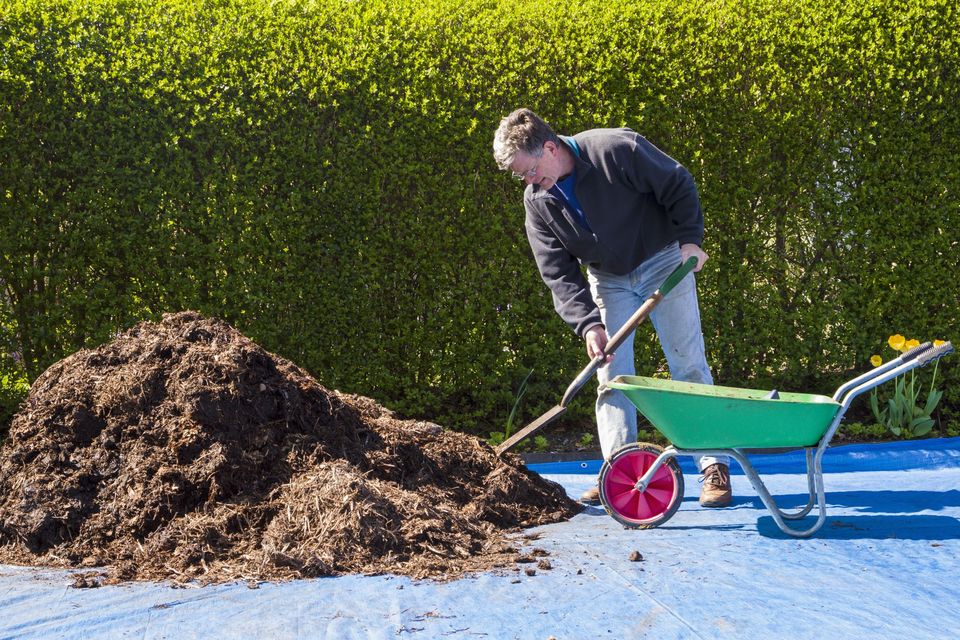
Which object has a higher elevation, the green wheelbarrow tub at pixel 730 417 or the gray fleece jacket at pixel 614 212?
the gray fleece jacket at pixel 614 212

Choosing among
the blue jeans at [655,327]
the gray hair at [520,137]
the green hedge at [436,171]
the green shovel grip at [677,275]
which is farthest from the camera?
the green hedge at [436,171]

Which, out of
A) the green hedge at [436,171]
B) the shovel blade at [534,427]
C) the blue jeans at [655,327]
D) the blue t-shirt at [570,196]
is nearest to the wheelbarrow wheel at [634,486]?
the blue jeans at [655,327]

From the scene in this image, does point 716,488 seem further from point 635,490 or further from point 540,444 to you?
point 540,444

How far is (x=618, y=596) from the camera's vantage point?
2.73 m

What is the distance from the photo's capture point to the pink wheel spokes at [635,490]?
11.7 feet

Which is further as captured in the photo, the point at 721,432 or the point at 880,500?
the point at 880,500

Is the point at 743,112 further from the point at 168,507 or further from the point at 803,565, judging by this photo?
the point at 168,507

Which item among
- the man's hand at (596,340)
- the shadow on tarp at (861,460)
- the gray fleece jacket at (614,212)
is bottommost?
the shadow on tarp at (861,460)

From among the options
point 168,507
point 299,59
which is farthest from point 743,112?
point 168,507

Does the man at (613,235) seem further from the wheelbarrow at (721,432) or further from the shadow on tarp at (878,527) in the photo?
the shadow on tarp at (878,527)

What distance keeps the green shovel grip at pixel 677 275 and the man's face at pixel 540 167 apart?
596 millimetres

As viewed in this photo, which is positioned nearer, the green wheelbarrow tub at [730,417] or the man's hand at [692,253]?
the green wheelbarrow tub at [730,417]

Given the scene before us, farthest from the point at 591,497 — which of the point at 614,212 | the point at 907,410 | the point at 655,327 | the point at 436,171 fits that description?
the point at 907,410

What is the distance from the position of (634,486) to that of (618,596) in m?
0.82
